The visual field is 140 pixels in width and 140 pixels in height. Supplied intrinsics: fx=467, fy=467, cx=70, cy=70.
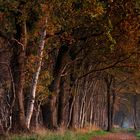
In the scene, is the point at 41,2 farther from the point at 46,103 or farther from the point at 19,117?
the point at 46,103

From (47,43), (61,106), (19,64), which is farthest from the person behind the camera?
(61,106)

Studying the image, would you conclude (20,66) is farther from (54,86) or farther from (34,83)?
(54,86)

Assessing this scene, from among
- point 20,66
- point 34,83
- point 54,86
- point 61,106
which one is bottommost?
point 61,106

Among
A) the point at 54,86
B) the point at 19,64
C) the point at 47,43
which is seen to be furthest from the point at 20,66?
the point at 54,86

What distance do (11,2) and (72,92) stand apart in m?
19.2

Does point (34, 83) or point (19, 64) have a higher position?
point (19, 64)

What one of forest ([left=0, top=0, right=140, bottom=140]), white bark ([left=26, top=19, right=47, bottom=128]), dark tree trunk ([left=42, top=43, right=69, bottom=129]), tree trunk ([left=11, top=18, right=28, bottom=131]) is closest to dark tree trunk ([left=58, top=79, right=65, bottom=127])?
forest ([left=0, top=0, right=140, bottom=140])

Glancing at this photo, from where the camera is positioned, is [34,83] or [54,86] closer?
[34,83]

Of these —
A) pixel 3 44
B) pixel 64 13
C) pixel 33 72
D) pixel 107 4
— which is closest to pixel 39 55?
pixel 33 72

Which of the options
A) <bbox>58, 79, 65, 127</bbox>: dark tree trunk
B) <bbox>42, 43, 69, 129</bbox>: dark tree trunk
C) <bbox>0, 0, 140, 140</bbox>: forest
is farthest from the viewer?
<bbox>58, 79, 65, 127</bbox>: dark tree trunk

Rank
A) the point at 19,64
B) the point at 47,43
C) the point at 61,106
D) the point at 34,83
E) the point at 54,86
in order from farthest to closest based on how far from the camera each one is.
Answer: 1. the point at 61,106
2. the point at 54,86
3. the point at 47,43
4. the point at 34,83
5. the point at 19,64

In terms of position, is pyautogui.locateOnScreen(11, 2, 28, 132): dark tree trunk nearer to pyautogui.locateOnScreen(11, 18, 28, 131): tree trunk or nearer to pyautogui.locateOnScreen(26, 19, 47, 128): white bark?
pyautogui.locateOnScreen(11, 18, 28, 131): tree trunk

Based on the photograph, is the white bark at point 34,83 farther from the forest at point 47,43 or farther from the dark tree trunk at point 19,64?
the dark tree trunk at point 19,64

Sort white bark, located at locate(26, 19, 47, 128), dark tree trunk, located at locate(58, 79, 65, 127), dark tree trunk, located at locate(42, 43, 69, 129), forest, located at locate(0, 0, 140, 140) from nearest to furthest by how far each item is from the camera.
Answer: forest, located at locate(0, 0, 140, 140), white bark, located at locate(26, 19, 47, 128), dark tree trunk, located at locate(42, 43, 69, 129), dark tree trunk, located at locate(58, 79, 65, 127)
